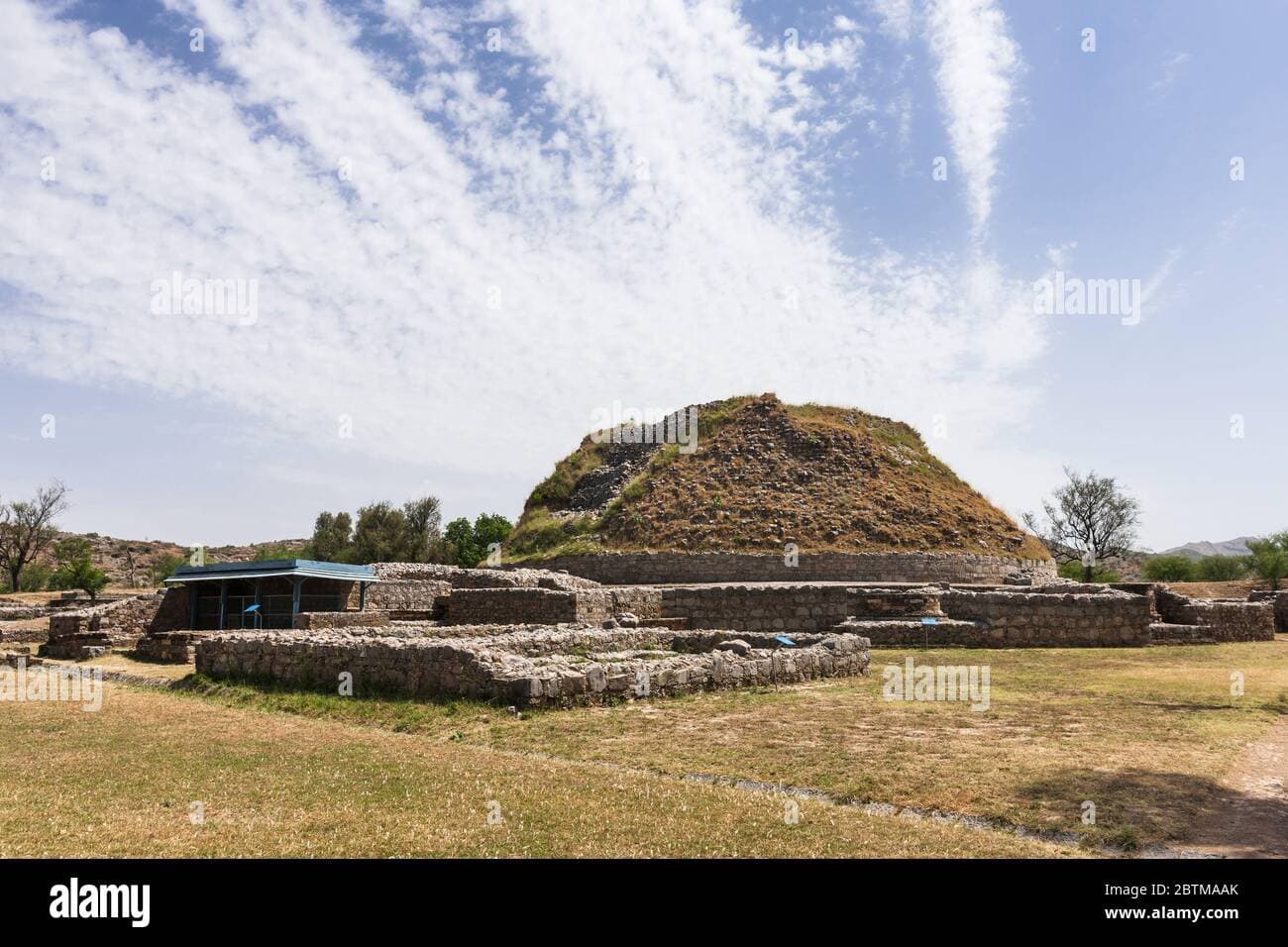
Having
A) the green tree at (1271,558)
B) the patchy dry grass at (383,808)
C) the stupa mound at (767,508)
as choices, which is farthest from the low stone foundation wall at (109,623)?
the green tree at (1271,558)

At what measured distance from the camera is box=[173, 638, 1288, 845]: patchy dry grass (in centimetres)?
699

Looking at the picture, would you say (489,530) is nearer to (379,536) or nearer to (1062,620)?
(379,536)

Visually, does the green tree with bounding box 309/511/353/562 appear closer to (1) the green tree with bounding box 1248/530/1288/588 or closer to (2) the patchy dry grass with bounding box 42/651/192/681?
(2) the patchy dry grass with bounding box 42/651/192/681

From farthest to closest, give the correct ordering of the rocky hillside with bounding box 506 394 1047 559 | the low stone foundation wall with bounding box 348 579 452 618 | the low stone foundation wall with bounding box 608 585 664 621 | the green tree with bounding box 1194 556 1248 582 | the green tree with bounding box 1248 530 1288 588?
the green tree with bounding box 1194 556 1248 582 → the green tree with bounding box 1248 530 1288 588 → the rocky hillside with bounding box 506 394 1047 559 → the low stone foundation wall with bounding box 348 579 452 618 → the low stone foundation wall with bounding box 608 585 664 621

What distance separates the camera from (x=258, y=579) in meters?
25.7

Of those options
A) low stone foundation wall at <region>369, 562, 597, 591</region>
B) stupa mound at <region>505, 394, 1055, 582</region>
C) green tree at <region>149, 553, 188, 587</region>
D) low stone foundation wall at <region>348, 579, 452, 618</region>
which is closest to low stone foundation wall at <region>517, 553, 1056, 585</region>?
stupa mound at <region>505, 394, 1055, 582</region>

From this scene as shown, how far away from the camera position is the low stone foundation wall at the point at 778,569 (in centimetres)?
3709

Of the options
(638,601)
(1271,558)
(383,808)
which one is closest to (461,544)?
(638,601)

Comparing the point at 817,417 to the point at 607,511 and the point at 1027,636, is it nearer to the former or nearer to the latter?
the point at 607,511

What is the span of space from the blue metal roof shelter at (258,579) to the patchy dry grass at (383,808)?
46.1 ft

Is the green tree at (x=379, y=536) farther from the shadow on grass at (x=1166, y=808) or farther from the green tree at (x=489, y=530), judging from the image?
the shadow on grass at (x=1166, y=808)

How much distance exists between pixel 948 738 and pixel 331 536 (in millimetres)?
64082

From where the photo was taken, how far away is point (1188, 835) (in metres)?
5.98
